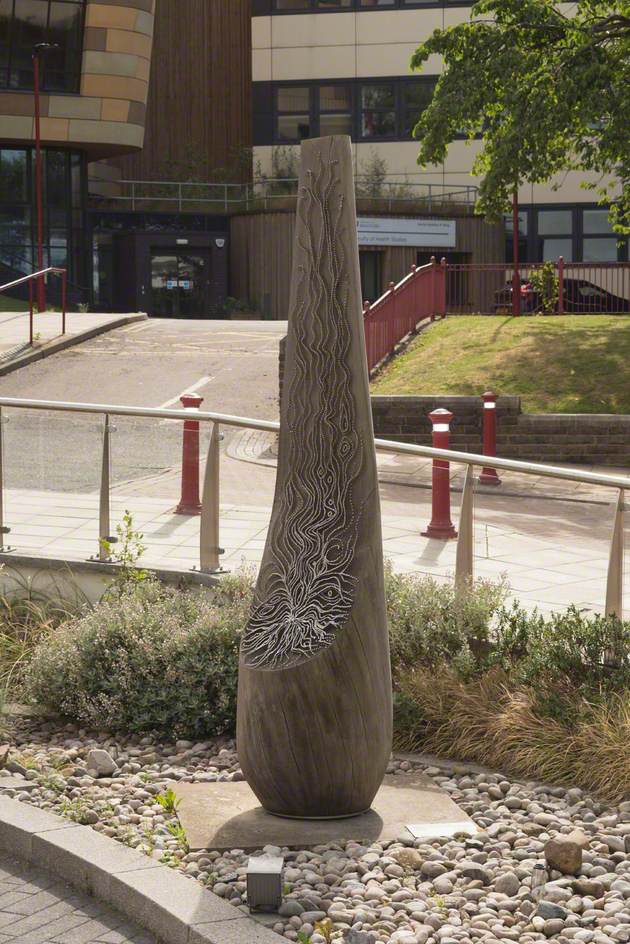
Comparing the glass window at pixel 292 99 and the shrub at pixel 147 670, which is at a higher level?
the glass window at pixel 292 99

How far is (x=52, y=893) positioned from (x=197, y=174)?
40.1m

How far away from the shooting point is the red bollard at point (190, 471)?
8738 mm

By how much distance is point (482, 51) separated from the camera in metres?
18.9

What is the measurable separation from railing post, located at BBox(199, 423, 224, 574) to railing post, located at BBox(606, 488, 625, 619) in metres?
2.78

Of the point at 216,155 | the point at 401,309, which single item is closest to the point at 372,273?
the point at 216,155

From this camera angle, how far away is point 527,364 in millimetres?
19672

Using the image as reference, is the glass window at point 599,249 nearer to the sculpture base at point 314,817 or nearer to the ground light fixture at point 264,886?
the sculpture base at point 314,817

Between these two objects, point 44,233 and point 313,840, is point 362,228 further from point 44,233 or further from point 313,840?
point 313,840

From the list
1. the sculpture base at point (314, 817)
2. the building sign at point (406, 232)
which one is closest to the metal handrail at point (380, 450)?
the sculpture base at point (314, 817)

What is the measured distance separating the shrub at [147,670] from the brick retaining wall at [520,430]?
936 cm

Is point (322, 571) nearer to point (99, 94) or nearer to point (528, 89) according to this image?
point (528, 89)

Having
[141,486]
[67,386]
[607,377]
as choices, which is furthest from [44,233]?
[141,486]

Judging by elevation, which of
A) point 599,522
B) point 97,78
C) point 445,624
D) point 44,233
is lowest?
point 445,624

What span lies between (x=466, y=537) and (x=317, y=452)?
6.51ft
